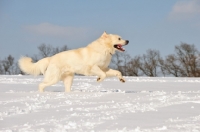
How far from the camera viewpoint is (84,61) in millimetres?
10609

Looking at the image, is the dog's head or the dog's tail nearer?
the dog's head

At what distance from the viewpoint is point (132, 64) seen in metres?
62.5

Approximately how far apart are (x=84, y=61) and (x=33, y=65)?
2.10 m

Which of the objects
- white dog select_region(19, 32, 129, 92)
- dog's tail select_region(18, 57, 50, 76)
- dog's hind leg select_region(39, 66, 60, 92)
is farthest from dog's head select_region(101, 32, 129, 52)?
dog's tail select_region(18, 57, 50, 76)

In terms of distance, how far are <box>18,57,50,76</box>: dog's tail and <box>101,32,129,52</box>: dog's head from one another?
2159 mm

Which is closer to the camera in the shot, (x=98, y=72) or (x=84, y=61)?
(x=98, y=72)

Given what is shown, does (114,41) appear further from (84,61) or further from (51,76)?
(51,76)

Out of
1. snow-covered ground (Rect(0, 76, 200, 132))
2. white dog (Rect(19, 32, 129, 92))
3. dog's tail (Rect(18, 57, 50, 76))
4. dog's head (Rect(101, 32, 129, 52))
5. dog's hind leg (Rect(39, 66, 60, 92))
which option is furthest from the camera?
dog's tail (Rect(18, 57, 50, 76))

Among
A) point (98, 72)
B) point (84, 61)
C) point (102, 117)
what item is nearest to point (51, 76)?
point (84, 61)

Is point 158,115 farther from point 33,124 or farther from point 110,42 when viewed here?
point 110,42

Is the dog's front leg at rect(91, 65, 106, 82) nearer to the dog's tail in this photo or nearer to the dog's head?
the dog's head

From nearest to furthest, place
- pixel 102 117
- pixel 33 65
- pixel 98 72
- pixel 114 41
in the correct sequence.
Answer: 1. pixel 102 117
2. pixel 98 72
3. pixel 114 41
4. pixel 33 65

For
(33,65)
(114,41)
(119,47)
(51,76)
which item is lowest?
(51,76)

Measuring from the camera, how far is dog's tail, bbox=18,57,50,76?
11312 millimetres
